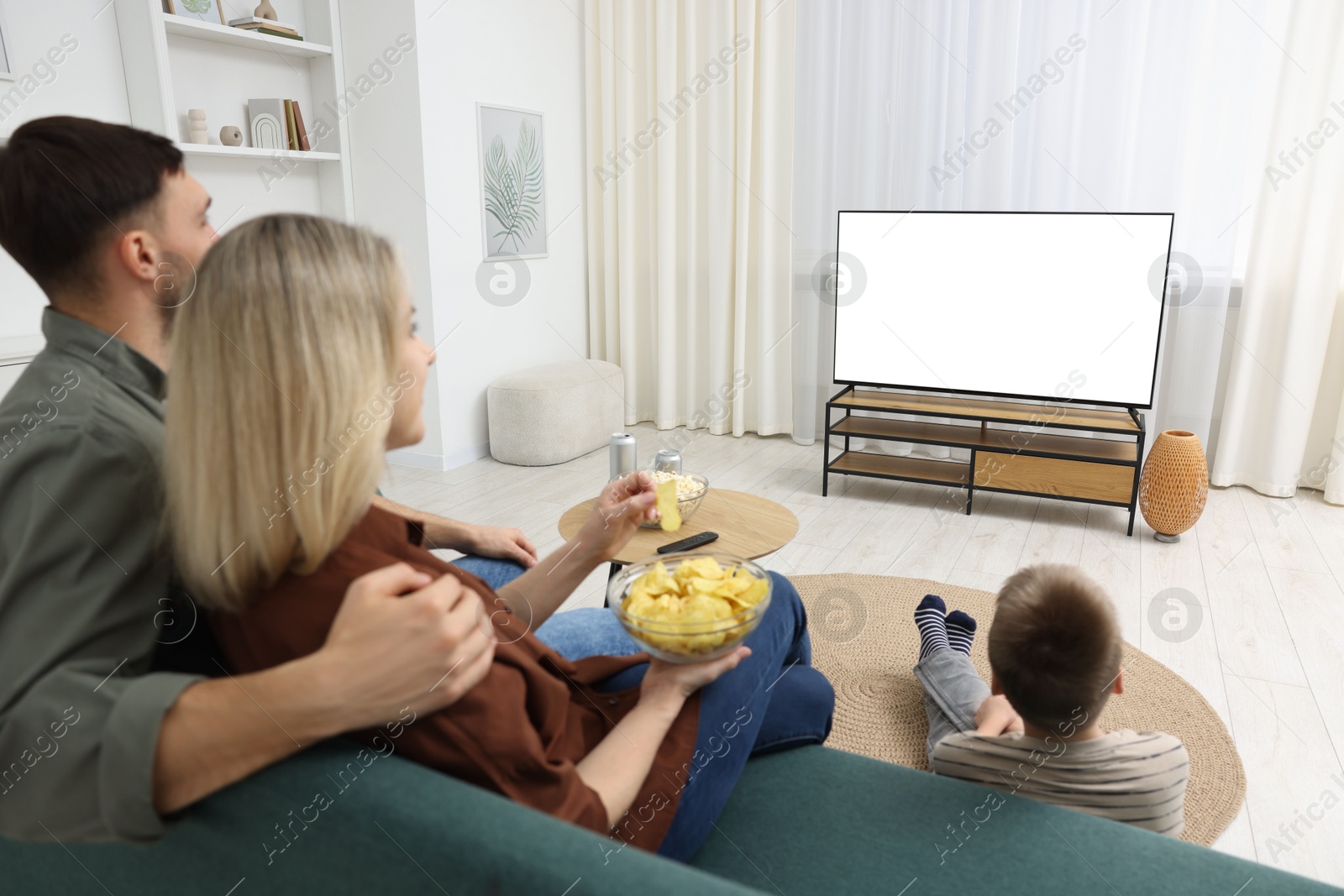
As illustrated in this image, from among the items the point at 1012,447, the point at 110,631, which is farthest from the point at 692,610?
the point at 1012,447

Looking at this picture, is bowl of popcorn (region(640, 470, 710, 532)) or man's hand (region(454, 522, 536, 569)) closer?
man's hand (region(454, 522, 536, 569))

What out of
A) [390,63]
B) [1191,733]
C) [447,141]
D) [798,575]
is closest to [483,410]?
[447,141]

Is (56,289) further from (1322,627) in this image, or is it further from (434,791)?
(1322,627)

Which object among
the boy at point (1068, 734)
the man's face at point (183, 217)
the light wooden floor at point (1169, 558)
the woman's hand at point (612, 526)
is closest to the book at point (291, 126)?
the light wooden floor at point (1169, 558)

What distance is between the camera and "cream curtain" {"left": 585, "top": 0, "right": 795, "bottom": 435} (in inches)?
169

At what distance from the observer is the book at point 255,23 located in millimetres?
3385

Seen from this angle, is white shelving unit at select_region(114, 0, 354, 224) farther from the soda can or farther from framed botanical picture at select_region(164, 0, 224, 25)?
the soda can

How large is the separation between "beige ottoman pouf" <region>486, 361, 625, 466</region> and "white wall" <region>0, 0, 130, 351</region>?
5.99 ft

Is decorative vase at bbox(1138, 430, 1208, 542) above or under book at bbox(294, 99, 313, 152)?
under

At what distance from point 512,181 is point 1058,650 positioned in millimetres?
3659

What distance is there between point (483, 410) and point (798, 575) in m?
2.06

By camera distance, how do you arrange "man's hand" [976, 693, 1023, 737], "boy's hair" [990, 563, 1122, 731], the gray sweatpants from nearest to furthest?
1. "boy's hair" [990, 563, 1122, 731]
2. "man's hand" [976, 693, 1023, 737]
3. the gray sweatpants

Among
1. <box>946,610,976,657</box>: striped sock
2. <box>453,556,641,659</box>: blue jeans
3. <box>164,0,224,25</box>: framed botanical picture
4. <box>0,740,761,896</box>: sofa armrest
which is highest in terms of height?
<box>164,0,224,25</box>: framed botanical picture

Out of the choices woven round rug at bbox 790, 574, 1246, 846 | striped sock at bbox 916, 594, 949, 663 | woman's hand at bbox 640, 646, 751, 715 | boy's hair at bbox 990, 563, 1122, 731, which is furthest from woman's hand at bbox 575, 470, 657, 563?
striped sock at bbox 916, 594, 949, 663
